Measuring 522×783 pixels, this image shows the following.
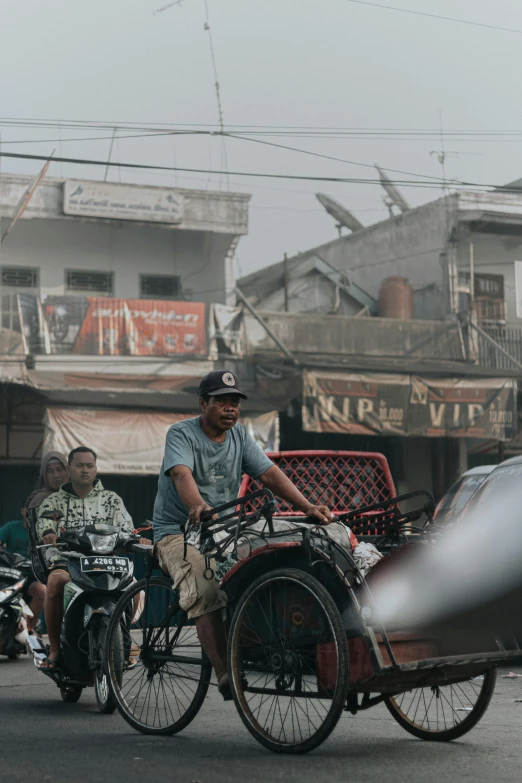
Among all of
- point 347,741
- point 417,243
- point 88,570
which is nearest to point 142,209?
point 417,243

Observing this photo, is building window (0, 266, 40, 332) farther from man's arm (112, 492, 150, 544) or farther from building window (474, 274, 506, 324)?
man's arm (112, 492, 150, 544)

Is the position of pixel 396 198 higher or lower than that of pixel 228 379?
higher

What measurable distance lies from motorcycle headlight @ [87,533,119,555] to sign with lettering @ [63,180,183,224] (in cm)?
1709

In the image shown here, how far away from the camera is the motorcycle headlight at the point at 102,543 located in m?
7.21

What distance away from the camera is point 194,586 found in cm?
553

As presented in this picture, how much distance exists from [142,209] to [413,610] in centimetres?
1989

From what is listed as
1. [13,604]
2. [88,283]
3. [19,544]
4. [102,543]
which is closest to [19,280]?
[88,283]

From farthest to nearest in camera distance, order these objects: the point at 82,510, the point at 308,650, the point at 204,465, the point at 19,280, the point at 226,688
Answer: the point at 19,280, the point at 82,510, the point at 204,465, the point at 226,688, the point at 308,650

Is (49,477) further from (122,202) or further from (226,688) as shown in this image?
(122,202)

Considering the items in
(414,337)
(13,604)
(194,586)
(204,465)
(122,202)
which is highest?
(122,202)

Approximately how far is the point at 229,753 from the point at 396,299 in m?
22.5

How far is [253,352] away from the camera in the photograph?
24.3 meters

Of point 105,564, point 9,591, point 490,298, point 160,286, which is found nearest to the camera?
point 105,564

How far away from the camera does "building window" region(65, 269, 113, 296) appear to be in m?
24.5
